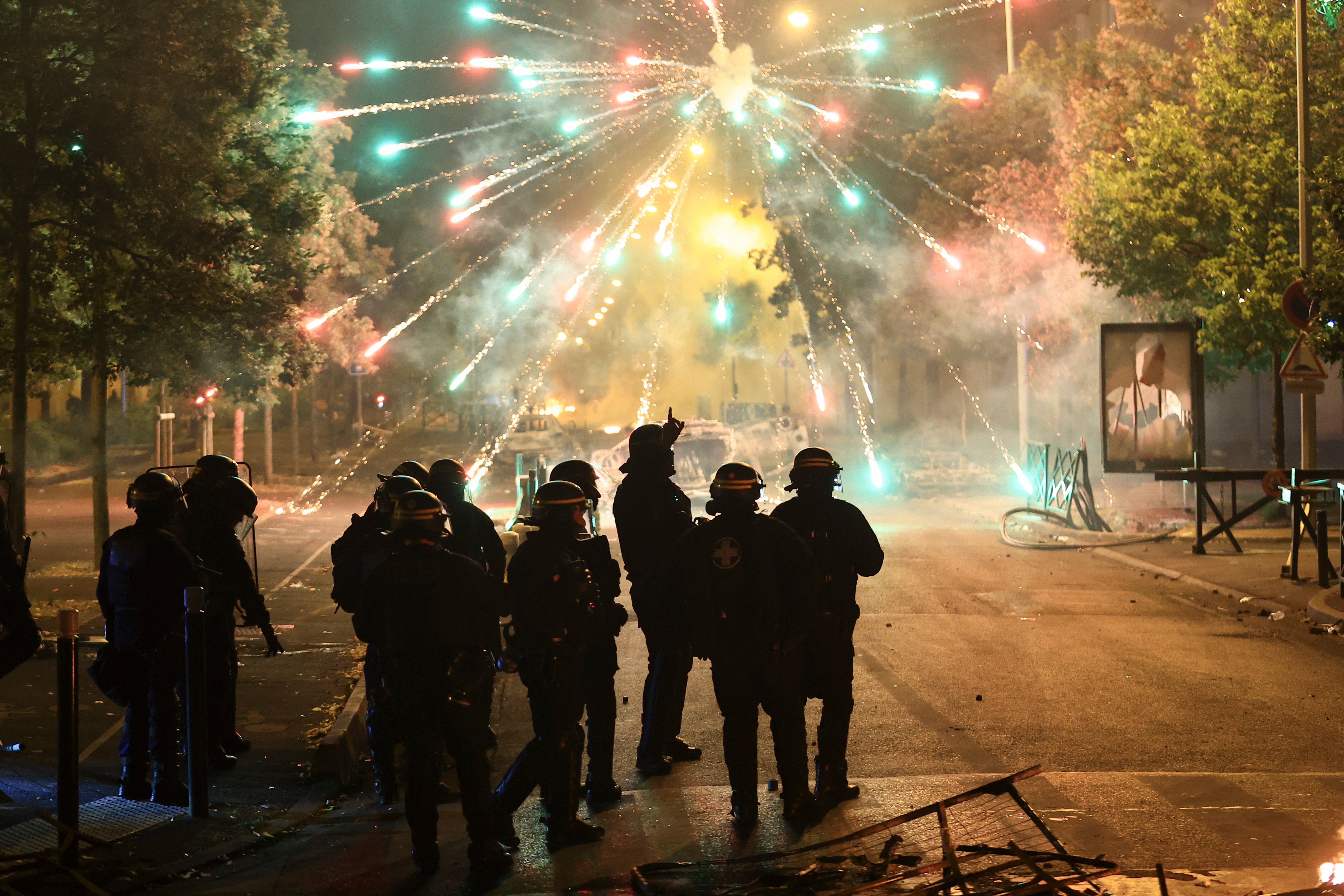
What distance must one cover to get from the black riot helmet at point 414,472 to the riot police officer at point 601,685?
57.8 inches

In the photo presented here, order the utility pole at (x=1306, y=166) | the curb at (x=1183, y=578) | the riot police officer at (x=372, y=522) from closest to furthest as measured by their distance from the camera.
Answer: the riot police officer at (x=372, y=522) < the curb at (x=1183, y=578) < the utility pole at (x=1306, y=166)

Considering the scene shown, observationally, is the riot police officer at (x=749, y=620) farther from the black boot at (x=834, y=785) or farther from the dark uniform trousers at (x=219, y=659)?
the dark uniform trousers at (x=219, y=659)

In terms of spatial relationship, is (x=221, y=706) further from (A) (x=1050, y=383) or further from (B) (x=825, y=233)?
(B) (x=825, y=233)

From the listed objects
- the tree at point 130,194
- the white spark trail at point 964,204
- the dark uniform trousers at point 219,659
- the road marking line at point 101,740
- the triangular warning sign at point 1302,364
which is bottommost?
the road marking line at point 101,740

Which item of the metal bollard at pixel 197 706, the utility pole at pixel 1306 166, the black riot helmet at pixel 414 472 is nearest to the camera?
the metal bollard at pixel 197 706

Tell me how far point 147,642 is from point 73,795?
0.95 metres

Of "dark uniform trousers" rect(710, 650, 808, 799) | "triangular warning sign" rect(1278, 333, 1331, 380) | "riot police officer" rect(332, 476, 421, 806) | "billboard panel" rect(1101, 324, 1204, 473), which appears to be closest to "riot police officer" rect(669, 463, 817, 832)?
"dark uniform trousers" rect(710, 650, 808, 799)

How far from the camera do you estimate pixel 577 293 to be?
65.9 metres

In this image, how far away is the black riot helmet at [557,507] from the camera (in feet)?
18.4

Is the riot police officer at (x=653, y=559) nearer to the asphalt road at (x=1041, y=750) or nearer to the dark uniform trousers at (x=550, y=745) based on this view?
the asphalt road at (x=1041, y=750)

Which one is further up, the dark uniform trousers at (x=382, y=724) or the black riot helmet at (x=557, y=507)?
the black riot helmet at (x=557, y=507)

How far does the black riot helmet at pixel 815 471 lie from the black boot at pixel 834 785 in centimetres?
133

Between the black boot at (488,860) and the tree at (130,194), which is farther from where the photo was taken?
the tree at (130,194)

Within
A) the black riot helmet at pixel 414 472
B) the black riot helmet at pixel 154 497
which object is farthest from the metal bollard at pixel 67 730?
the black riot helmet at pixel 414 472
